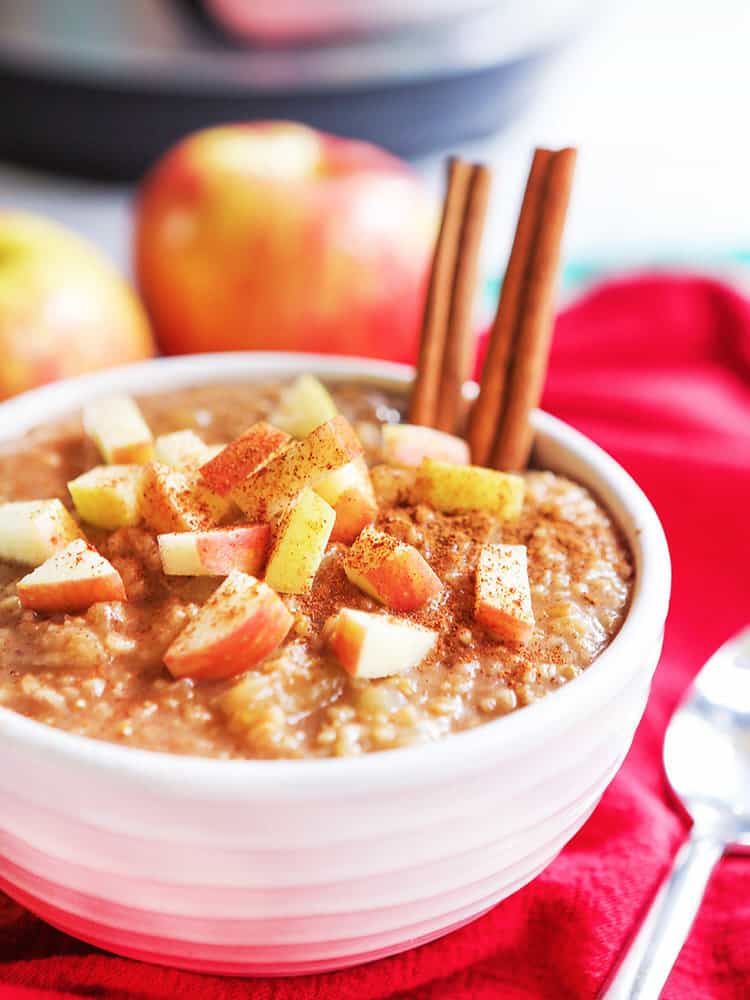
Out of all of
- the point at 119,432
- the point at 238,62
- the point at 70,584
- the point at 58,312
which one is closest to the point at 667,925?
the point at 70,584

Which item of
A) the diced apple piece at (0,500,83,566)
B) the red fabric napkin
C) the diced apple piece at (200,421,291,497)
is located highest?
the diced apple piece at (200,421,291,497)

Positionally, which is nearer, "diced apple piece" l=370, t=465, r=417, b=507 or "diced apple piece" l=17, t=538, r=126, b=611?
"diced apple piece" l=17, t=538, r=126, b=611

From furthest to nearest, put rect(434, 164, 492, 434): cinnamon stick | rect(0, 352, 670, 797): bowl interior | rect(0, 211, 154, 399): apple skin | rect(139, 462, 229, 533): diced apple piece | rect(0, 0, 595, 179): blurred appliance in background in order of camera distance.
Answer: rect(0, 0, 595, 179): blurred appliance in background
rect(0, 211, 154, 399): apple skin
rect(434, 164, 492, 434): cinnamon stick
rect(139, 462, 229, 533): diced apple piece
rect(0, 352, 670, 797): bowl interior

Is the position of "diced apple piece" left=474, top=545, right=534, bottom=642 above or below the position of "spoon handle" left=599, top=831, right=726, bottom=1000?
above

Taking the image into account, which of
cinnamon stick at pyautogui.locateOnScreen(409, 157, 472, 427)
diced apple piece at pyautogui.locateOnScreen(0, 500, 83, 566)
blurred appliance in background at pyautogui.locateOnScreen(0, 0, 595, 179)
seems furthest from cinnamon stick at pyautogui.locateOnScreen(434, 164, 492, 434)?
blurred appliance in background at pyautogui.locateOnScreen(0, 0, 595, 179)

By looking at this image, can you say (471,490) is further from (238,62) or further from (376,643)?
(238,62)

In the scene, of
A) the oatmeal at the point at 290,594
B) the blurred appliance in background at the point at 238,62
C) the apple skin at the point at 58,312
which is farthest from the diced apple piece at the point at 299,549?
the blurred appliance in background at the point at 238,62

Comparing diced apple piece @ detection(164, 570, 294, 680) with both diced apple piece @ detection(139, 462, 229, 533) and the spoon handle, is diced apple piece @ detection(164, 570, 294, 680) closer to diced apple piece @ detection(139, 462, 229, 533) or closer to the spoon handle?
diced apple piece @ detection(139, 462, 229, 533)
